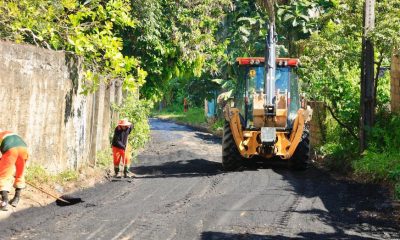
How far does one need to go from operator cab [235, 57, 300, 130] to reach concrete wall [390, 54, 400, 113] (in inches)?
100

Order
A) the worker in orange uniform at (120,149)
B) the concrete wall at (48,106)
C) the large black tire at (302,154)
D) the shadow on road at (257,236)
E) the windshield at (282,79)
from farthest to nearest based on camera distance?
the windshield at (282,79), the large black tire at (302,154), the worker in orange uniform at (120,149), the concrete wall at (48,106), the shadow on road at (257,236)

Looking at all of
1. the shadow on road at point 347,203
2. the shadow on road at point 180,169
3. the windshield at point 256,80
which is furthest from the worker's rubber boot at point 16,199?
the windshield at point 256,80

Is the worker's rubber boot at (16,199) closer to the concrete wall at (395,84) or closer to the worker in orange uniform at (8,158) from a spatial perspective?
the worker in orange uniform at (8,158)

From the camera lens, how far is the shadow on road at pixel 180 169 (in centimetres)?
1645

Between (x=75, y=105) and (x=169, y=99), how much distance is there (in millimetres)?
52361

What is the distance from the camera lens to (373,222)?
9844 millimetres

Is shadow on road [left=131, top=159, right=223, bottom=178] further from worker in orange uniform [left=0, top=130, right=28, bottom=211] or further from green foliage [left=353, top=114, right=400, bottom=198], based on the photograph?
worker in orange uniform [left=0, top=130, right=28, bottom=211]

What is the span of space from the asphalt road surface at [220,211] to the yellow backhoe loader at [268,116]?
23.9 inches

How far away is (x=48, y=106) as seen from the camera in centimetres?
1305

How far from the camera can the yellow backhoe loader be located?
52.1 ft

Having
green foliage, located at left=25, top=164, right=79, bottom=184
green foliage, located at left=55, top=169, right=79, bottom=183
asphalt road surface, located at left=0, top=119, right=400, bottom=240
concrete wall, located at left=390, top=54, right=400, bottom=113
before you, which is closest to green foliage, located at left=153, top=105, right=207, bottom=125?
concrete wall, located at left=390, top=54, right=400, bottom=113

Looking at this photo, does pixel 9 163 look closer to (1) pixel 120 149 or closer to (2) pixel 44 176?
(2) pixel 44 176

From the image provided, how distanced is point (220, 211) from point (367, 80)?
24.4 ft

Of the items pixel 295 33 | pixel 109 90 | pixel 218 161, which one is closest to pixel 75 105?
pixel 109 90
